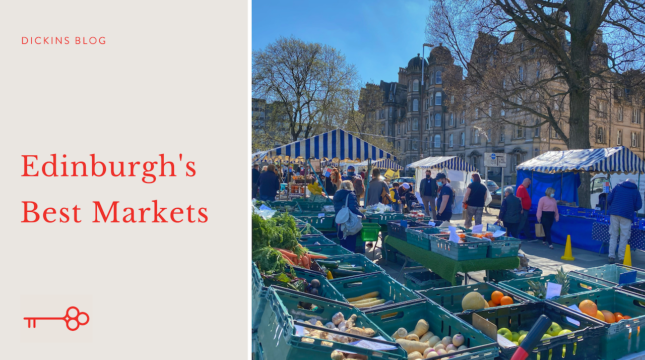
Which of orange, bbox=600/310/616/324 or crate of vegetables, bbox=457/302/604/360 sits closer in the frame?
crate of vegetables, bbox=457/302/604/360

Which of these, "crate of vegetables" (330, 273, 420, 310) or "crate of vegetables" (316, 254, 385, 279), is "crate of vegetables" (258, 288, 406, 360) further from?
"crate of vegetables" (316, 254, 385, 279)

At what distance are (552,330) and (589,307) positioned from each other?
0.60 metres

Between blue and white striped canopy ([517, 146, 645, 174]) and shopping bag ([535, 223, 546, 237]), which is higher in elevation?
blue and white striped canopy ([517, 146, 645, 174])

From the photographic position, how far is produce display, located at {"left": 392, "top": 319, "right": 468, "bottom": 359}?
2430mm

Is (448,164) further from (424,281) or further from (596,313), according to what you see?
(596,313)

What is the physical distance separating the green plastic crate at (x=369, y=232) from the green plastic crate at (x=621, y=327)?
4.16 m

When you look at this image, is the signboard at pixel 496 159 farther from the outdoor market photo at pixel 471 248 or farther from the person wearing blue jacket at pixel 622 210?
the person wearing blue jacket at pixel 622 210
